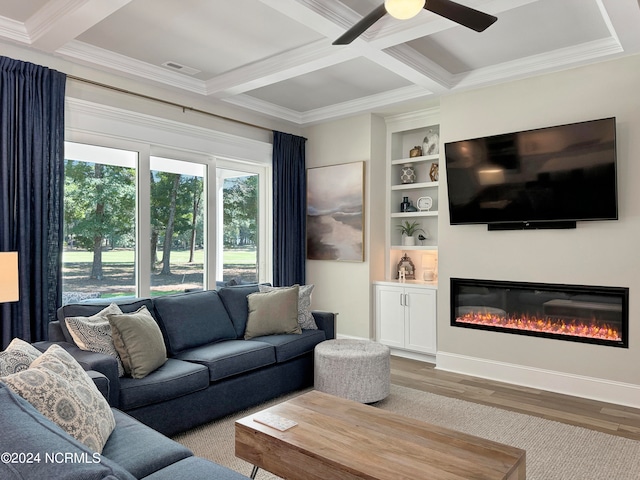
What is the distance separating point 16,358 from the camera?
2.00 m

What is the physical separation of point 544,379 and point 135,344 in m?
3.40

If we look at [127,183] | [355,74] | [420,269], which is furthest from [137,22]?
[420,269]

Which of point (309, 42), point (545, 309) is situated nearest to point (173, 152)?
point (309, 42)

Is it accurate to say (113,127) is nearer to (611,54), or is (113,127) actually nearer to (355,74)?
(355,74)

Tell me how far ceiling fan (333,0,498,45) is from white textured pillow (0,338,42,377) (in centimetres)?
228

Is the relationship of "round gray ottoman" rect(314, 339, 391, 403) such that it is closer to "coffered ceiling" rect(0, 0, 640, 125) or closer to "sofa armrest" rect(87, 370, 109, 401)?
"sofa armrest" rect(87, 370, 109, 401)

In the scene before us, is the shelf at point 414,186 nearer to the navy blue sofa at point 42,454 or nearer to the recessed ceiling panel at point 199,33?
the recessed ceiling panel at point 199,33

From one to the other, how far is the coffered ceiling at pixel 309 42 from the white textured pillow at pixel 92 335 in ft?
6.52

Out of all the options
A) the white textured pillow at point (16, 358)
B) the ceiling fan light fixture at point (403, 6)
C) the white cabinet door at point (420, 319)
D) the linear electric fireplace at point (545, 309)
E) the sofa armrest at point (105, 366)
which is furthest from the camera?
the white cabinet door at point (420, 319)

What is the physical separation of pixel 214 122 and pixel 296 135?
1.27m

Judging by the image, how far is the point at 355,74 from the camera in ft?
14.5

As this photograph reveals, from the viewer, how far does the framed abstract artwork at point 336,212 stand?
5484mm

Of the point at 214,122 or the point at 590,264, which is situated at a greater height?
the point at 214,122

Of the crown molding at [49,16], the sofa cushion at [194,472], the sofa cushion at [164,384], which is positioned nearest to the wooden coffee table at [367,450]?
the sofa cushion at [194,472]
